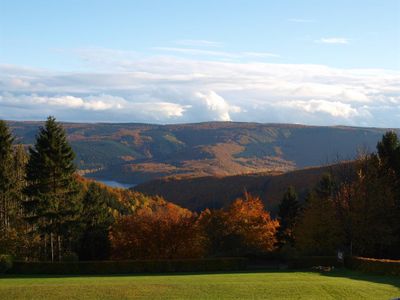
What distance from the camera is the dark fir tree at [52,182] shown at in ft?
203

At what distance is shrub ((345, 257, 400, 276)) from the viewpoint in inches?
2025

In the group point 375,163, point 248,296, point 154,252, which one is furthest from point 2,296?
point 375,163

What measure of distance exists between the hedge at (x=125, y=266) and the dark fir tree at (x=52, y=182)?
7.10m

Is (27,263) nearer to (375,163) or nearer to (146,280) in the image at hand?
(146,280)

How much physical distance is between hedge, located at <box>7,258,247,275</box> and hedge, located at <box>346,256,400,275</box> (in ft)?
36.9

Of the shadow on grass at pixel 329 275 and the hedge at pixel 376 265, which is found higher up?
the hedge at pixel 376 265

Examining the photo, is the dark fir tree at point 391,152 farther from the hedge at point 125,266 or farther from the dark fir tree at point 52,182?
the dark fir tree at point 52,182

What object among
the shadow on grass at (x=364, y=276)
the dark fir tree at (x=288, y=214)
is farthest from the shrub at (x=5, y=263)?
the dark fir tree at (x=288, y=214)

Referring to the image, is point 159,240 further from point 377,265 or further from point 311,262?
point 377,265

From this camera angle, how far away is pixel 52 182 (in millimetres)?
62812

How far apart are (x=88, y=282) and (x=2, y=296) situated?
812 centimetres

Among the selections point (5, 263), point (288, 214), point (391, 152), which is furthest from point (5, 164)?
point (288, 214)

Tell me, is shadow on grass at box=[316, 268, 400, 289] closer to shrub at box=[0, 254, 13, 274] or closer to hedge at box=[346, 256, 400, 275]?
hedge at box=[346, 256, 400, 275]

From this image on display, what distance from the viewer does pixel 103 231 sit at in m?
78.5
